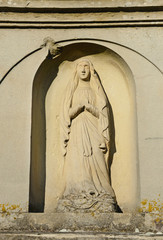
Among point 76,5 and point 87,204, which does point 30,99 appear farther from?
point 87,204

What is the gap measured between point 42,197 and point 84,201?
0.81m

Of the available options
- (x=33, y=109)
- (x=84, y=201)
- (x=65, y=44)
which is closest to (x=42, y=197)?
(x=84, y=201)

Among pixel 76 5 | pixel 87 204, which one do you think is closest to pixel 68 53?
pixel 76 5

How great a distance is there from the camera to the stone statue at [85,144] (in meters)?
6.39

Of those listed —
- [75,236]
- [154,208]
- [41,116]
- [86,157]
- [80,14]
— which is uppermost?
[80,14]

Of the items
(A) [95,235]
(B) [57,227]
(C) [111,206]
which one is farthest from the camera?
(C) [111,206]

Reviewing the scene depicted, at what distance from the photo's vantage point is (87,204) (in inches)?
249

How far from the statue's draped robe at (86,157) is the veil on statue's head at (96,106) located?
0.17 ft

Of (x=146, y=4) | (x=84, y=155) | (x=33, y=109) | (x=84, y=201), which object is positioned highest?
(x=146, y=4)

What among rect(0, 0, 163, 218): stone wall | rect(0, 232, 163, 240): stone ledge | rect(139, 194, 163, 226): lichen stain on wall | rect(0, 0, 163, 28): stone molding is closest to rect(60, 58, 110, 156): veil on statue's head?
rect(0, 0, 163, 218): stone wall

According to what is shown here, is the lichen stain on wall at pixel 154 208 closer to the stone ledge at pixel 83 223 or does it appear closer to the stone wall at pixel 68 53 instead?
the stone ledge at pixel 83 223

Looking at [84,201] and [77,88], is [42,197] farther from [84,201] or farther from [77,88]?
[77,88]

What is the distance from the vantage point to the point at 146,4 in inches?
271

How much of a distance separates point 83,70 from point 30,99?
1038mm
